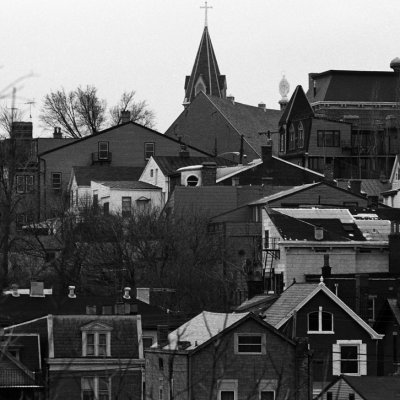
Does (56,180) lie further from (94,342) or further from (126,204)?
(94,342)

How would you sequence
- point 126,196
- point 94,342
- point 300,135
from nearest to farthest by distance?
1. point 94,342
2. point 126,196
3. point 300,135

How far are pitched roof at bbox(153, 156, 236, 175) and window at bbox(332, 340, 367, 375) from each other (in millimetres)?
38860

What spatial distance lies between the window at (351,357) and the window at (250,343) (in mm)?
7921

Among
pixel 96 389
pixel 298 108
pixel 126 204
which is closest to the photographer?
pixel 96 389

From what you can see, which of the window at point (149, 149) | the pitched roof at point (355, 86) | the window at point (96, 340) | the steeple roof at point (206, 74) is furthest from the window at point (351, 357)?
the steeple roof at point (206, 74)

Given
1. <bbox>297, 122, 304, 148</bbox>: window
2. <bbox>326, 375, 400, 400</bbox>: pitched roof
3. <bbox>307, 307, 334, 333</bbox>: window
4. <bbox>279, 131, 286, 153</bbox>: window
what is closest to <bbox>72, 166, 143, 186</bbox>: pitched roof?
<bbox>297, 122, 304, 148</bbox>: window

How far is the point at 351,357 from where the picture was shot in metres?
56.8

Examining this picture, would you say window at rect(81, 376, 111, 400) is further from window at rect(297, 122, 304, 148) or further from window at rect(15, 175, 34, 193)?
window at rect(297, 122, 304, 148)

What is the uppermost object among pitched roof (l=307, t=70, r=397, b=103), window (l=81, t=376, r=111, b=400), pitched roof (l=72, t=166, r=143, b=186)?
pitched roof (l=307, t=70, r=397, b=103)

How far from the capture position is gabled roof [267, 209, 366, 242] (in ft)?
233

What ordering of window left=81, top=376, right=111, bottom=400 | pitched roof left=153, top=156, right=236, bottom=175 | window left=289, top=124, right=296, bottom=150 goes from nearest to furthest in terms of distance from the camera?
window left=81, top=376, right=111, bottom=400, pitched roof left=153, top=156, right=236, bottom=175, window left=289, top=124, right=296, bottom=150

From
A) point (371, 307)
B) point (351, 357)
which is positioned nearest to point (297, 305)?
point (351, 357)

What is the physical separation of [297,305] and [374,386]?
26.0ft

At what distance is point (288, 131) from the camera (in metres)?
113
